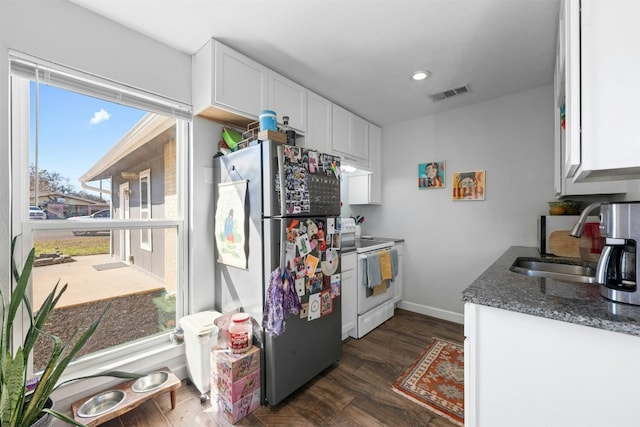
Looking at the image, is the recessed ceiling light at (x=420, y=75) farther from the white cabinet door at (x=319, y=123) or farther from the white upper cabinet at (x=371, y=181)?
the white upper cabinet at (x=371, y=181)

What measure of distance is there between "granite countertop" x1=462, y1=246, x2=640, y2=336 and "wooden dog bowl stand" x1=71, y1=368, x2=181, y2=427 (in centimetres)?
181

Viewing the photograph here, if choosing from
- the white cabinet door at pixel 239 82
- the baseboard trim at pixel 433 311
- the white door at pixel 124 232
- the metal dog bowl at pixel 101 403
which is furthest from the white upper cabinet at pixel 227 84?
the baseboard trim at pixel 433 311

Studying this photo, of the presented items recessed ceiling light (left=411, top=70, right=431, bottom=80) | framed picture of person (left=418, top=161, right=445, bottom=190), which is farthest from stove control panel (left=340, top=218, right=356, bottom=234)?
recessed ceiling light (left=411, top=70, right=431, bottom=80)

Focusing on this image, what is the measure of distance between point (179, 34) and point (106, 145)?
0.90 meters

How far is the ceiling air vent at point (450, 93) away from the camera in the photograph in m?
2.52

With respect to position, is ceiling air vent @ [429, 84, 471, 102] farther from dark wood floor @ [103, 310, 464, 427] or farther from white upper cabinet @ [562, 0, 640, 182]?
dark wood floor @ [103, 310, 464, 427]

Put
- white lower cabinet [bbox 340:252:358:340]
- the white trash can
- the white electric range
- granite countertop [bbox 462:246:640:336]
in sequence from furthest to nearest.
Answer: the white electric range
white lower cabinet [bbox 340:252:358:340]
the white trash can
granite countertop [bbox 462:246:640:336]

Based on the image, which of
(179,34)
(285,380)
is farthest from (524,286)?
(179,34)

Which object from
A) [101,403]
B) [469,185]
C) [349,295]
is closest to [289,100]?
[349,295]

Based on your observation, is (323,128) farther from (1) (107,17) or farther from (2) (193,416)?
(2) (193,416)

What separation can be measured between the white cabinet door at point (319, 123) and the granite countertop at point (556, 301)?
6.06 feet

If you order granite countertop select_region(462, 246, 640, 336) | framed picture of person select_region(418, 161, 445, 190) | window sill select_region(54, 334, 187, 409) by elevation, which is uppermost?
framed picture of person select_region(418, 161, 445, 190)

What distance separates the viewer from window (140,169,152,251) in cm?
194

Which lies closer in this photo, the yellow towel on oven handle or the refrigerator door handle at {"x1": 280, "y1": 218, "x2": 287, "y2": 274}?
the refrigerator door handle at {"x1": 280, "y1": 218, "x2": 287, "y2": 274}
